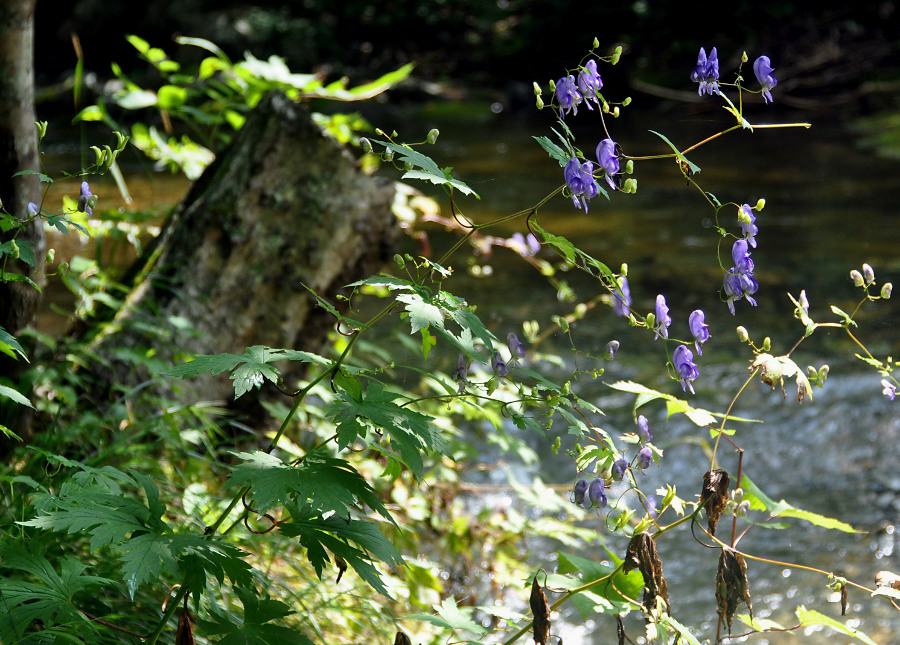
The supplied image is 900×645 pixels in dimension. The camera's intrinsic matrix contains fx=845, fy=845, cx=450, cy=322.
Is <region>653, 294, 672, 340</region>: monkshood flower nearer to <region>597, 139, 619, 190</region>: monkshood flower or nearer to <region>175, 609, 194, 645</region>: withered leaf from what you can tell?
<region>597, 139, 619, 190</region>: monkshood flower

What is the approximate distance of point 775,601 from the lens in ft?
8.98

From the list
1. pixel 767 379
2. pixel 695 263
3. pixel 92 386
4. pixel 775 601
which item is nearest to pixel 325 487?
pixel 767 379

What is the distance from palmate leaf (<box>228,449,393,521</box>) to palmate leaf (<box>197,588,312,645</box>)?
0.62ft

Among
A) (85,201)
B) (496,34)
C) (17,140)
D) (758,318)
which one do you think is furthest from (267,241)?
(496,34)

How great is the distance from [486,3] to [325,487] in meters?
15.2

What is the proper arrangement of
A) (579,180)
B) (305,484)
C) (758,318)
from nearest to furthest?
1. (305,484)
2. (579,180)
3. (758,318)

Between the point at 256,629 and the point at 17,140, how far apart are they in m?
1.29

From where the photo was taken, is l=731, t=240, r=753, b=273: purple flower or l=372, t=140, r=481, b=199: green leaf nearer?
l=372, t=140, r=481, b=199: green leaf

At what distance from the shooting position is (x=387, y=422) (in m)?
1.17

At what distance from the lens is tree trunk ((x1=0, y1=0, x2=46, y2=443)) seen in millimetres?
1901

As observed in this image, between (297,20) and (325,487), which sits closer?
(325,487)

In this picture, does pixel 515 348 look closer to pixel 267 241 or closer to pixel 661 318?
pixel 661 318

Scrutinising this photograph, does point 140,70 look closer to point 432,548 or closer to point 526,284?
point 526,284

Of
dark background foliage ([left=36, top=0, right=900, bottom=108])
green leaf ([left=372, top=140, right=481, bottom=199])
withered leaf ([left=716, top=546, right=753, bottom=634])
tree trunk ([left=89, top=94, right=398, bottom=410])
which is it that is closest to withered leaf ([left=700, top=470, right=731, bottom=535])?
withered leaf ([left=716, top=546, right=753, bottom=634])
